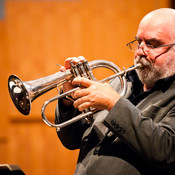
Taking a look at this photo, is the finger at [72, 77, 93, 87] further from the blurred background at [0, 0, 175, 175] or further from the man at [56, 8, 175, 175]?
the blurred background at [0, 0, 175, 175]

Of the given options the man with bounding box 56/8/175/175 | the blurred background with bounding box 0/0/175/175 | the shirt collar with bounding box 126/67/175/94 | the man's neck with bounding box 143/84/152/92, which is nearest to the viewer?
the man with bounding box 56/8/175/175

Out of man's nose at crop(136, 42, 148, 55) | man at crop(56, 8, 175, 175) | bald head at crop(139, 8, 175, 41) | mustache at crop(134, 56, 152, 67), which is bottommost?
man at crop(56, 8, 175, 175)

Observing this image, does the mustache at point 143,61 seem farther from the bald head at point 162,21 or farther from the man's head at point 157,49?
the bald head at point 162,21

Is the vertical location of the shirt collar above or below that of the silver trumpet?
below

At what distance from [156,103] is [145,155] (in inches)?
10.8

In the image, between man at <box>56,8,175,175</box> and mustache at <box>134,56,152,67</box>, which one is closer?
man at <box>56,8,175,175</box>

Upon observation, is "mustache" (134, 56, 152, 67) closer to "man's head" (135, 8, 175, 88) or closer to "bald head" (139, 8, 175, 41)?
"man's head" (135, 8, 175, 88)

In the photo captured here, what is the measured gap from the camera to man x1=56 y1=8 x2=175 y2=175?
141cm

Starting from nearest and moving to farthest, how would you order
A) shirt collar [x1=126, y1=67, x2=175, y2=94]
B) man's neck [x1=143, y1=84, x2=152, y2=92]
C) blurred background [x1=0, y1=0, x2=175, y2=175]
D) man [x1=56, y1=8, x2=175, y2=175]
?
man [x1=56, y1=8, x2=175, y2=175] < shirt collar [x1=126, y1=67, x2=175, y2=94] < man's neck [x1=143, y1=84, x2=152, y2=92] < blurred background [x1=0, y1=0, x2=175, y2=175]

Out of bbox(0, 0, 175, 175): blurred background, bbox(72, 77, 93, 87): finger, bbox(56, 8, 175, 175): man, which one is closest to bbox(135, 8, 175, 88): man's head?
bbox(56, 8, 175, 175): man

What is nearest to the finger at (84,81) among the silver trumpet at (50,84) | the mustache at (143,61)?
the silver trumpet at (50,84)

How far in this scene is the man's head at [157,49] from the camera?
165cm

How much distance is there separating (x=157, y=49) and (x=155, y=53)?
0.07 ft

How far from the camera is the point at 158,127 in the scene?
1.42 meters
